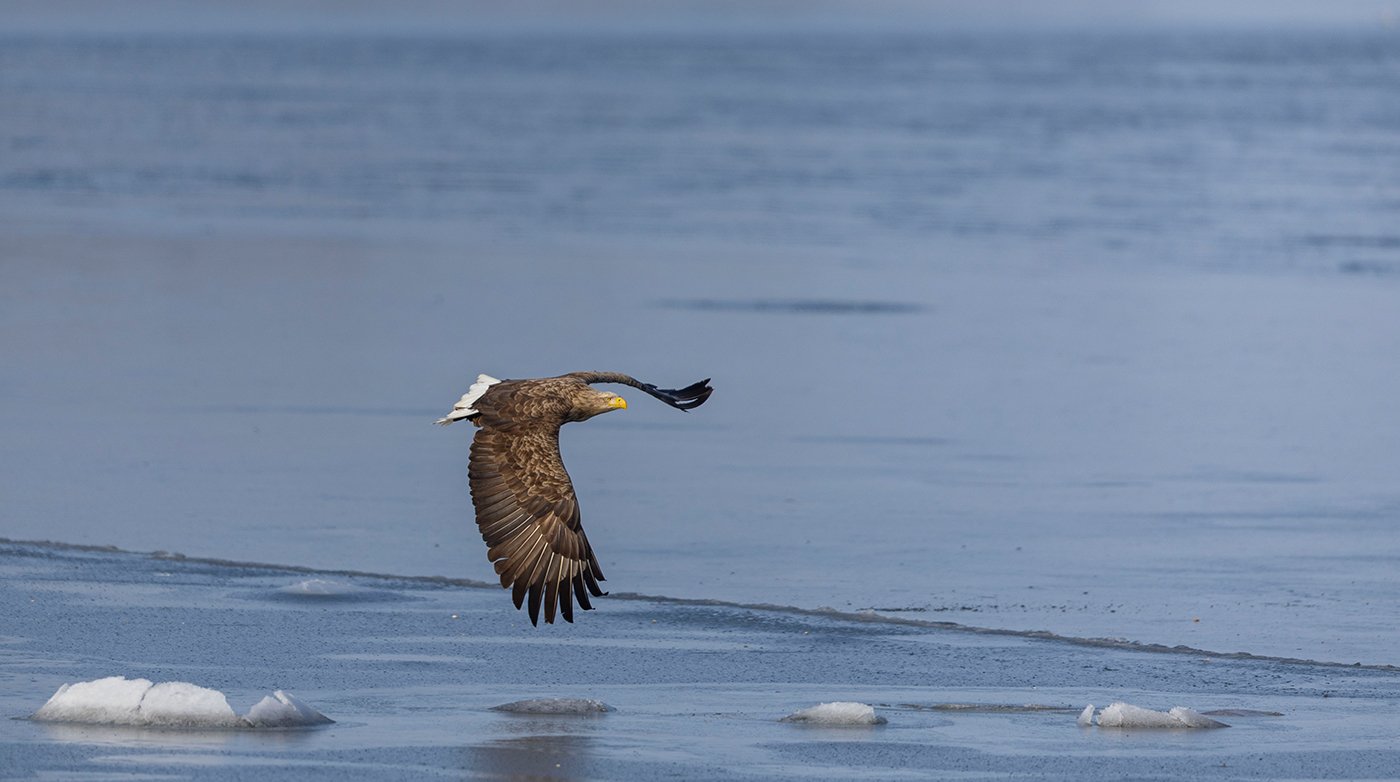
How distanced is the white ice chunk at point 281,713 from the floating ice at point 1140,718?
230 cm

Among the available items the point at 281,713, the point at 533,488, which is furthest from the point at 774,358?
the point at 281,713

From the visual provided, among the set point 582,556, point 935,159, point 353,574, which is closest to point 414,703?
point 582,556

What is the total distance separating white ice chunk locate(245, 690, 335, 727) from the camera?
21.5 ft

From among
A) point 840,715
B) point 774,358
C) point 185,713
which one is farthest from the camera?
point 774,358

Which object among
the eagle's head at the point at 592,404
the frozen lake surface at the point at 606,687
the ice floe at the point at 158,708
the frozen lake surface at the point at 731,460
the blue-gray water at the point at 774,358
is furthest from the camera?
the blue-gray water at the point at 774,358

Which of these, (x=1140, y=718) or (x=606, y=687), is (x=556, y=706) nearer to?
(x=606, y=687)

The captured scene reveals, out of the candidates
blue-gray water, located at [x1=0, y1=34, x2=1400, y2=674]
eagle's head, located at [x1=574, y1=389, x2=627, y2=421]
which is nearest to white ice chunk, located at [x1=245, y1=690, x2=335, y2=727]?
eagle's head, located at [x1=574, y1=389, x2=627, y2=421]

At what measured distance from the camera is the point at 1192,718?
6910mm

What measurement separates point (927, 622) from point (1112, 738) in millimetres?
1705

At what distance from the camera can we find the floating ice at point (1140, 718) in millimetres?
6887

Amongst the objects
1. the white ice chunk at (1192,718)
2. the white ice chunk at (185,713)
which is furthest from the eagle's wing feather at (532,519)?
the white ice chunk at (1192,718)

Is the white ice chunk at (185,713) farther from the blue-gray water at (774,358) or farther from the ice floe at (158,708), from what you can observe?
the blue-gray water at (774,358)

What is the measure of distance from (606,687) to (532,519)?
589 mm

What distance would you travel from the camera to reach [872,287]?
60.2 feet
